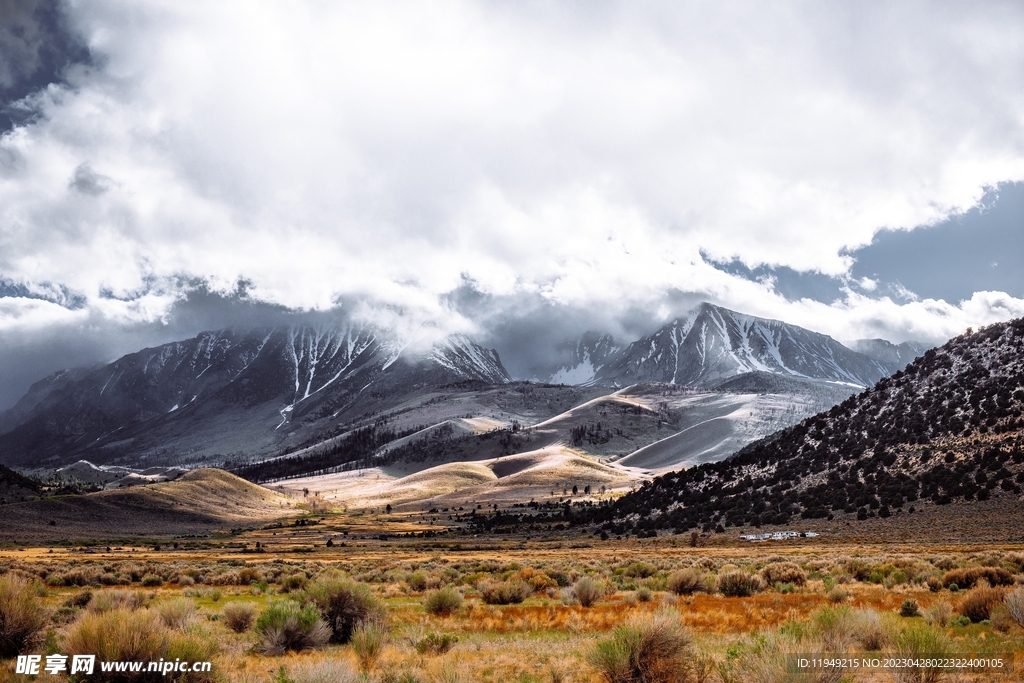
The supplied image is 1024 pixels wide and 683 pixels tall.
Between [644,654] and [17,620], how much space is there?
1193 cm

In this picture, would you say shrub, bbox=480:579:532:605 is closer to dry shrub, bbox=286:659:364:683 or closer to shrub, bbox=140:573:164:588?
dry shrub, bbox=286:659:364:683

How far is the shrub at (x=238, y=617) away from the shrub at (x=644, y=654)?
1072 centimetres

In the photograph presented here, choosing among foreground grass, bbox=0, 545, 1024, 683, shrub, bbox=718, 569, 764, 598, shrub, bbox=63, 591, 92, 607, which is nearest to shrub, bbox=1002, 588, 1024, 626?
foreground grass, bbox=0, 545, 1024, 683

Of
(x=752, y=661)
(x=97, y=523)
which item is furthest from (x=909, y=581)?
A: (x=97, y=523)

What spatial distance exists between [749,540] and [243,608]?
156 feet

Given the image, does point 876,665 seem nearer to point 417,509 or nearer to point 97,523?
point 97,523

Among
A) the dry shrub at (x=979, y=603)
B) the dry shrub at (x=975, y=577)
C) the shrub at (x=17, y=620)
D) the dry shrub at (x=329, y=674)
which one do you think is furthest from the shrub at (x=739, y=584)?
Answer: the shrub at (x=17, y=620)

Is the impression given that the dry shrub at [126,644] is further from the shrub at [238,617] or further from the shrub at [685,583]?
the shrub at [685,583]

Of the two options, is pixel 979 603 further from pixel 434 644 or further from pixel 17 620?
pixel 17 620

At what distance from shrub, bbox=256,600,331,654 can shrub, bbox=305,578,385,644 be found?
0.97 meters

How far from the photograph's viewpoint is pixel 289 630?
13773mm

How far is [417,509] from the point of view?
154 meters

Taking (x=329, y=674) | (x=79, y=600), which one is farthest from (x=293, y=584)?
(x=329, y=674)

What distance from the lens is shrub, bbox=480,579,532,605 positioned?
850 inches
